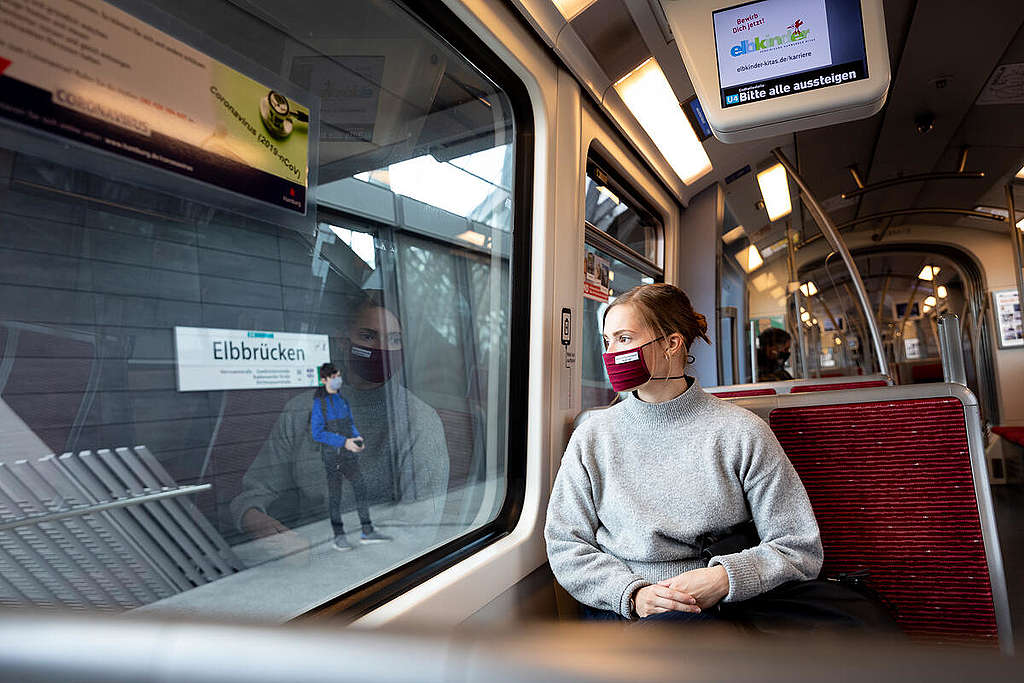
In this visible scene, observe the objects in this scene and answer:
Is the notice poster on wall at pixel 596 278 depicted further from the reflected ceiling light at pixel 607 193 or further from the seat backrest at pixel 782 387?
the seat backrest at pixel 782 387

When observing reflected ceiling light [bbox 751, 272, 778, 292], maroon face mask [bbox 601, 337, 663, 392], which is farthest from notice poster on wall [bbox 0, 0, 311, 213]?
reflected ceiling light [bbox 751, 272, 778, 292]

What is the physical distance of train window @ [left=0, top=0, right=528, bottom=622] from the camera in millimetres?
1057

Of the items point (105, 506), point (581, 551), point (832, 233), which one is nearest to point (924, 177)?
point (832, 233)

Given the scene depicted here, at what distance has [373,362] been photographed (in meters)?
1.85

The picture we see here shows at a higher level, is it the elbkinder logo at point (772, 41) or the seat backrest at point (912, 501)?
the elbkinder logo at point (772, 41)

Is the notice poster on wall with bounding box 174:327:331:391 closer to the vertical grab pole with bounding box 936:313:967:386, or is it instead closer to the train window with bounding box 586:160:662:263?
the train window with bounding box 586:160:662:263

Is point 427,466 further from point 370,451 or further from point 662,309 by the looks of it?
point 662,309

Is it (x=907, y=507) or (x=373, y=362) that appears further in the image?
(x=907, y=507)

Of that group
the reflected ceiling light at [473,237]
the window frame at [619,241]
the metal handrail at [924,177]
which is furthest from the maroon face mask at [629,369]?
the metal handrail at [924,177]

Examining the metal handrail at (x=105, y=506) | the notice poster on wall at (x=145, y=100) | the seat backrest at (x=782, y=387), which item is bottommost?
the metal handrail at (x=105, y=506)

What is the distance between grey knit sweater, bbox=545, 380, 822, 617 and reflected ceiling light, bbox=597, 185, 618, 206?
1874 millimetres

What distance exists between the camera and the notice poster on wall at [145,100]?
1.02m

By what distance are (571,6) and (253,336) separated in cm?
188

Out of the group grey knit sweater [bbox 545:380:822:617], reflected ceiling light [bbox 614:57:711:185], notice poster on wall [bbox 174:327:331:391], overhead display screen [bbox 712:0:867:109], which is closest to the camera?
notice poster on wall [bbox 174:327:331:391]
